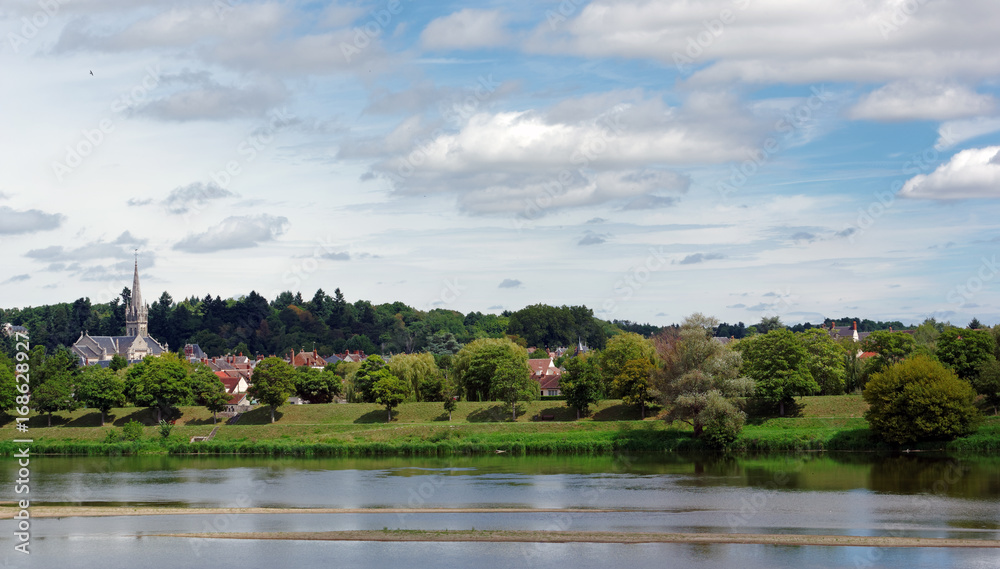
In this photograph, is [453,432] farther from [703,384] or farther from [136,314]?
[136,314]

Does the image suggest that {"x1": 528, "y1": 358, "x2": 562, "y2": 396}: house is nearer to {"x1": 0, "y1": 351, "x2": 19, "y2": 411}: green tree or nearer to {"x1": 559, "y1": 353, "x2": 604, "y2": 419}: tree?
{"x1": 559, "y1": 353, "x2": 604, "y2": 419}: tree

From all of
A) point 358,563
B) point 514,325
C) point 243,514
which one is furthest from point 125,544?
point 514,325

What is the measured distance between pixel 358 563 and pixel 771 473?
26110 millimetres

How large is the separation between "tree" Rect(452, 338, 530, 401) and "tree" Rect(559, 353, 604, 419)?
16.5ft

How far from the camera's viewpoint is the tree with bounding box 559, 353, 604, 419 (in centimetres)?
6931

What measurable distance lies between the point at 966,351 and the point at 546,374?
199ft

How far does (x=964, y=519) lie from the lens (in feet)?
109

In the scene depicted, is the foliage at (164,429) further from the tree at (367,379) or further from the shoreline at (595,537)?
the shoreline at (595,537)

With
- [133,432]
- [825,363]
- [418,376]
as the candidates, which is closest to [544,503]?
[825,363]

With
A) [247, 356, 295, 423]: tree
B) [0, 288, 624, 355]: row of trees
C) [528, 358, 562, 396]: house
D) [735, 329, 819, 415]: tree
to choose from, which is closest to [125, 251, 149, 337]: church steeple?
[0, 288, 624, 355]: row of trees

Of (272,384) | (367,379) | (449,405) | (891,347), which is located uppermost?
(891,347)

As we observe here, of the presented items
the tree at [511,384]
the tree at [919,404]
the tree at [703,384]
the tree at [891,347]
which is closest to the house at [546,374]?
the tree at [511,384]

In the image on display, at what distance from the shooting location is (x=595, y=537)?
102 ft

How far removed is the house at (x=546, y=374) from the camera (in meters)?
→ 100
